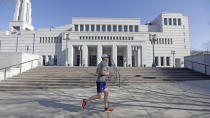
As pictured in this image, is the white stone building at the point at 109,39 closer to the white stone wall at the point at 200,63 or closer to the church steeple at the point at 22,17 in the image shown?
the church steeple at the point at 22,17

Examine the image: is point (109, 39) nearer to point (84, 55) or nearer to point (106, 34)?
point (106, 34)

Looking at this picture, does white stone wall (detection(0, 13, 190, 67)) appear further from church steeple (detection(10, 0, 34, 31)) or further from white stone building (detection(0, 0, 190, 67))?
church steeple (detection(10, 0, 34, 31))

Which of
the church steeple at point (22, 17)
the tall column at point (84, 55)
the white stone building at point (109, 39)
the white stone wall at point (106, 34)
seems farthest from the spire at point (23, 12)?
the tall column at point (84, 55)

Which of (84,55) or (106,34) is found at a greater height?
(106,34)

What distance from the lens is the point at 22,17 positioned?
46.0 meters

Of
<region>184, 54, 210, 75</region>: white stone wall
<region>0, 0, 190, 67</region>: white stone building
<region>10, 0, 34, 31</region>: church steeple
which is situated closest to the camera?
<region>184, 54, 210, 75</region>: white stone wall

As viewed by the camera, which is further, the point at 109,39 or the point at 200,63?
the point at 109,39

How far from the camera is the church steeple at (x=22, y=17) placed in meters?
43.4

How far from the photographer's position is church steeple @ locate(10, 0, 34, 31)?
4341 cm

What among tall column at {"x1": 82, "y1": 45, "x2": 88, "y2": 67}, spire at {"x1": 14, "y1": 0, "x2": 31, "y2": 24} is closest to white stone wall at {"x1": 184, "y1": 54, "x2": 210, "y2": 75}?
tall column at {"x1": 82, "y1": 45, "x2": 88, "y2": 67}

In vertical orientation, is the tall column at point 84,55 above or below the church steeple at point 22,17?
below

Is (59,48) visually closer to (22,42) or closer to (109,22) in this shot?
(22,42)

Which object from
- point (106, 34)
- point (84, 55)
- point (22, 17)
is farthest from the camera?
point (22, 17)

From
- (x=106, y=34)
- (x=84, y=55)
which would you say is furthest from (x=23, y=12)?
(x=106, y=34)
